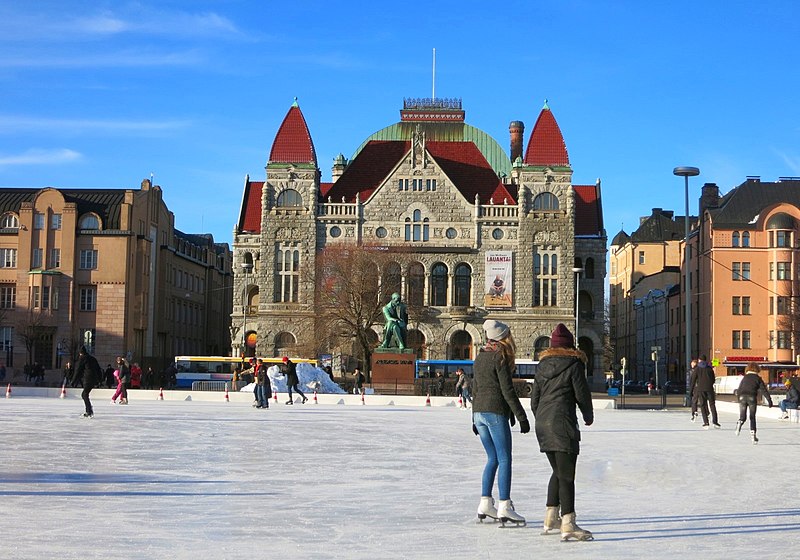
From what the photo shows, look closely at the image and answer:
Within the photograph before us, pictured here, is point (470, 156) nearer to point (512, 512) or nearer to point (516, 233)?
point (516, 233)

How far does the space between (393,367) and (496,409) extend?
150 ft

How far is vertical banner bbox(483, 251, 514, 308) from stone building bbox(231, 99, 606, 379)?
8 centimetres

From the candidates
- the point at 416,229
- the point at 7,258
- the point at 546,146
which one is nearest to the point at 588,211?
the point at 546,146

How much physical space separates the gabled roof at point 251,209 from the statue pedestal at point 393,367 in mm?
42008

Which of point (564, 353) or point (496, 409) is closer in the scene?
point (564, 353)

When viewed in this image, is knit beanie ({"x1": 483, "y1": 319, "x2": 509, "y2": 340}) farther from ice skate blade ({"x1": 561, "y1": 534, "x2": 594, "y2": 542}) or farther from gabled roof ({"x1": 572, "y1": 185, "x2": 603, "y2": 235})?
gabled roof ({"x1": 572, "y1": 185, "x2": 603, "y2": 235})

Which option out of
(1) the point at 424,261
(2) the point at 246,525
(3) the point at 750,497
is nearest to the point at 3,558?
(2) the point at 246,525

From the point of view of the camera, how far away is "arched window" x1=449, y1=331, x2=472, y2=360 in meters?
90.9

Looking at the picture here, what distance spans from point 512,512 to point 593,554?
1597 mm

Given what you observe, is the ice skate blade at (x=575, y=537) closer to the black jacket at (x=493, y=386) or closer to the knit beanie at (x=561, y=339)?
the black jacket at (x=493, y=386)

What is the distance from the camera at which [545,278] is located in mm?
91438

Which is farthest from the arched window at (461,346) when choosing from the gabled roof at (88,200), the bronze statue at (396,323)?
the bronze statue at (396,323)

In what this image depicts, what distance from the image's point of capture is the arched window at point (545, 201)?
303 ft

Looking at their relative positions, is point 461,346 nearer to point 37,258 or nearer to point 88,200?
point 88,200
